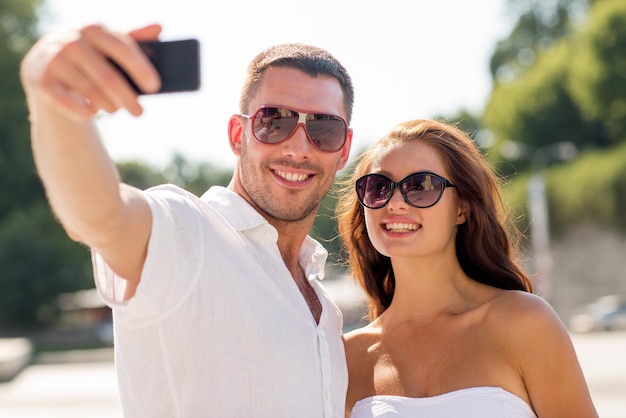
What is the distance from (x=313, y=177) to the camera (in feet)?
11.9

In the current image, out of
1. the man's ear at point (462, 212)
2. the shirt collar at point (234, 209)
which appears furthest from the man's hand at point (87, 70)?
the man's ear at point (462, 212)

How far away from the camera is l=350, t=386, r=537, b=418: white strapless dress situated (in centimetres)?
345

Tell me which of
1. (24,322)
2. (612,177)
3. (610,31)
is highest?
(610,31)

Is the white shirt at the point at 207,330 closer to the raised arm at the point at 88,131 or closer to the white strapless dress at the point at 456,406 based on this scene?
the raised arm at the point at 88,131

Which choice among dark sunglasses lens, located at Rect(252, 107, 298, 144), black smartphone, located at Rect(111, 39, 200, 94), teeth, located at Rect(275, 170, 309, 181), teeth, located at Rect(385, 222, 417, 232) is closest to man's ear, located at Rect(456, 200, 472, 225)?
teeth, located at Rect(385, 222, 417, 232)

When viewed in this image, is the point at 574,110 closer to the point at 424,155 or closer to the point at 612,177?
the point at 612,177

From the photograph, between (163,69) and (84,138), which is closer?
(163,69)

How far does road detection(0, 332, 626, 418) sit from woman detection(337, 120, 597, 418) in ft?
28.0

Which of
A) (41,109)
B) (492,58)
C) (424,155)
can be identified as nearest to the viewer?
(41,109)

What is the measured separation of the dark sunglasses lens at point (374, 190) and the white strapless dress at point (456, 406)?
2.67 feet

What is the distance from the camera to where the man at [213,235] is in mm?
1705

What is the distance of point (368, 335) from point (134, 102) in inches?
102

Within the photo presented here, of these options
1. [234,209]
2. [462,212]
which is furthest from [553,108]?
[234,209]

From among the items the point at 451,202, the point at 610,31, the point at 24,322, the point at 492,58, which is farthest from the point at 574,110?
the point at 451,202
